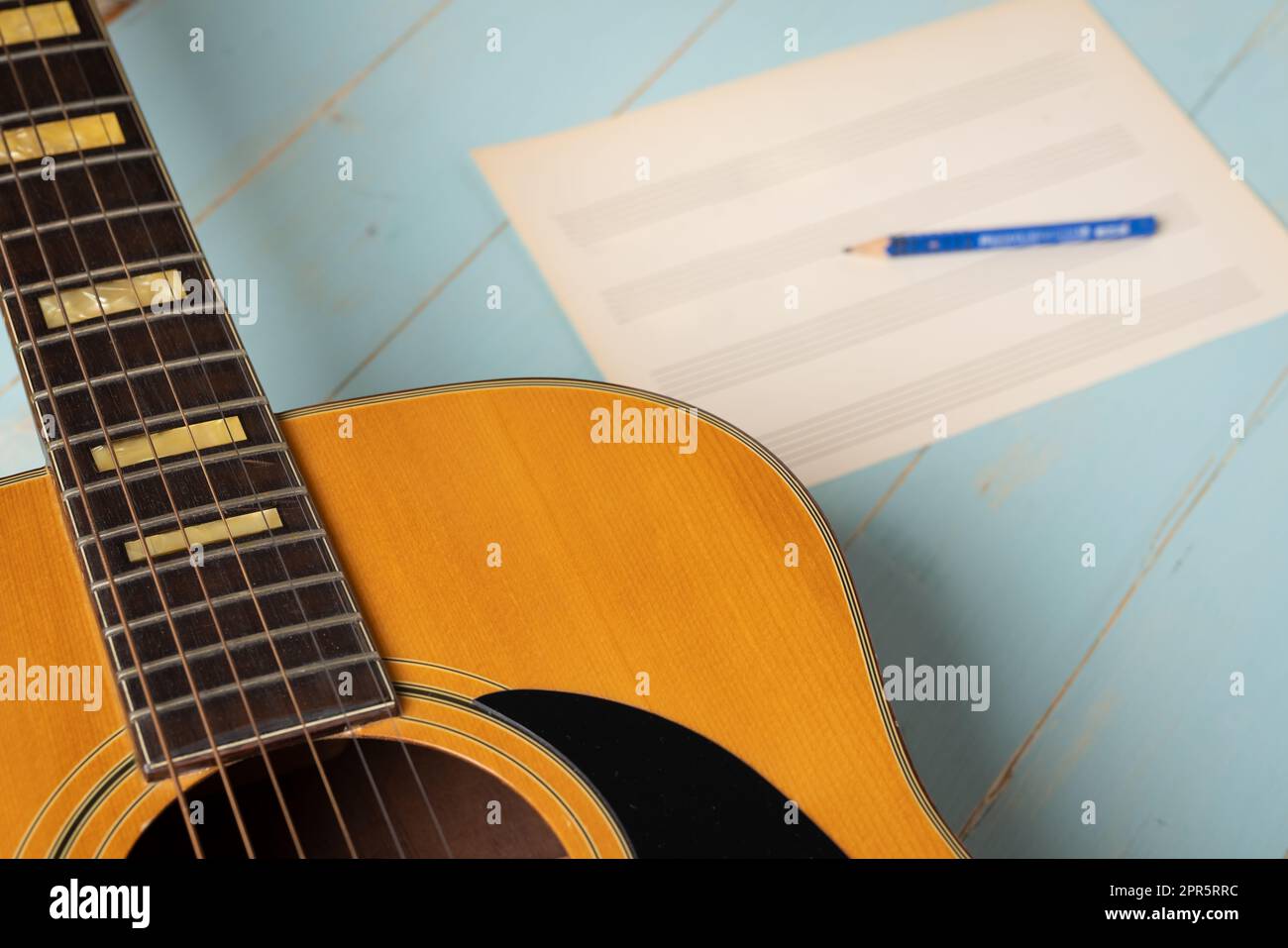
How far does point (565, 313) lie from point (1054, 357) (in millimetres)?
370

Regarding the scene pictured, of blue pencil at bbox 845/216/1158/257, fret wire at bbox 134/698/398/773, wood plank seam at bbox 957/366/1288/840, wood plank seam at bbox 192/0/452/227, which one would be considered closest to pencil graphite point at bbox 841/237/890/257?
blue pencil at bbox 845/216/1158/257

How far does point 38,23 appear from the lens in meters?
0.79

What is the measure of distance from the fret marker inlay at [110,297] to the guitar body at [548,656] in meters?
0.10

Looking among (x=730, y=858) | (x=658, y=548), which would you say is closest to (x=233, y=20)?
(x=658, y=548)

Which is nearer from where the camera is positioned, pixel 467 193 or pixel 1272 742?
pixel 1272 742

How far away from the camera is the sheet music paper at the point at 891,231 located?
0.89m

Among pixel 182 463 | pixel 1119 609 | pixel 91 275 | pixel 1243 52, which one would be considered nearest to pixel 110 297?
pixel 91 275

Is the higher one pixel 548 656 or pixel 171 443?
pixel 171 443

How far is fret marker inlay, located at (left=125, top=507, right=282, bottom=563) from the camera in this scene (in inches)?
23.7

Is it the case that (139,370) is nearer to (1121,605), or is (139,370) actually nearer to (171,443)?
(171,443)

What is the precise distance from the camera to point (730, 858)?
54cm

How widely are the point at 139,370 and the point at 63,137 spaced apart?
0.19 metres
